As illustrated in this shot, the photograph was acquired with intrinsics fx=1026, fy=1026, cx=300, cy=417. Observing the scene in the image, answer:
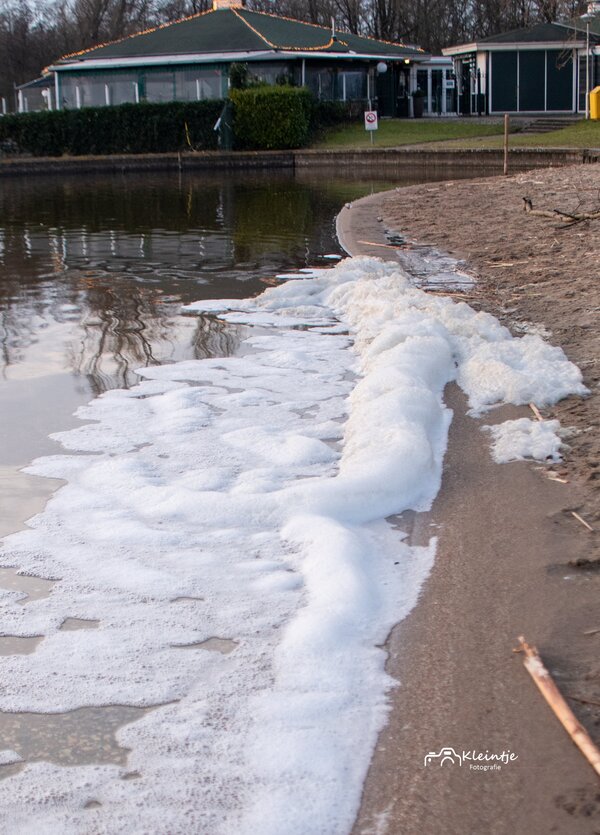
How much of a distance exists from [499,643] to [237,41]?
38.4m

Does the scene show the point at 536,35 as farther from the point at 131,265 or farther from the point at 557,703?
the point at 557,703

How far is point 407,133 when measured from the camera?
117 feet

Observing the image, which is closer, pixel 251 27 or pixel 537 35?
pixel 537 35

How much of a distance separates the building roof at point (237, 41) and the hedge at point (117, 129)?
152 inches

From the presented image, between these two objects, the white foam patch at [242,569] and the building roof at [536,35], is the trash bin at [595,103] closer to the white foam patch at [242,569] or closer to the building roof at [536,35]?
the building roof at [536,35]

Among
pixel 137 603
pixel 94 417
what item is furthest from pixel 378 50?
pixel 137 603

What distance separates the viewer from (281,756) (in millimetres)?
2840

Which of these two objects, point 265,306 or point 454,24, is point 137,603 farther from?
point 454,24

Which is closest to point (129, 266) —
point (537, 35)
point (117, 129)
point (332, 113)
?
point (117, 129)

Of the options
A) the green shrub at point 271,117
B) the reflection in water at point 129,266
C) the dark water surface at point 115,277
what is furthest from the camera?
the green shrub at point 271,117

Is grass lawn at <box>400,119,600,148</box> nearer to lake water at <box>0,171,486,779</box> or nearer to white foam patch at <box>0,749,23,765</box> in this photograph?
lake water at <box>0,171,486,779</box>

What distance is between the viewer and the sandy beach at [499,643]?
2615 mm

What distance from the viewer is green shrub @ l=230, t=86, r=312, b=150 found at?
3425 cm

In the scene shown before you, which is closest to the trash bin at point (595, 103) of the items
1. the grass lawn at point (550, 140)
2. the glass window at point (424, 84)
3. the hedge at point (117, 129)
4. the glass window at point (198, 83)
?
the grass lawn at point (550, 140)
